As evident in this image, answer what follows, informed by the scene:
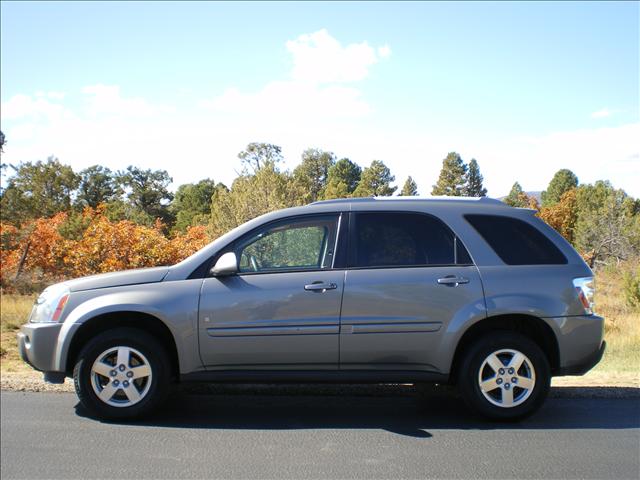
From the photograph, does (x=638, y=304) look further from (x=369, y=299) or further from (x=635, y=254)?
(x=369, y=299)

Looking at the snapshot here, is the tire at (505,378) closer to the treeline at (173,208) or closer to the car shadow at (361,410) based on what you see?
the car shadow at (361,410)

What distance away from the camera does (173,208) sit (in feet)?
178

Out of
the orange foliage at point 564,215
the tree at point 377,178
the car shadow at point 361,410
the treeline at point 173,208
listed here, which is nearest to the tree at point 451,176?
the treeline at point 173,208

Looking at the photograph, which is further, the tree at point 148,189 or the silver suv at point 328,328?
the tree at point 148,189

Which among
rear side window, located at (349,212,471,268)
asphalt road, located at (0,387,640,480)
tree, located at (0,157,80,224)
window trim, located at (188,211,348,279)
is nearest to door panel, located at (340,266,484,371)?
rear side window, located at (349,212,471,268)

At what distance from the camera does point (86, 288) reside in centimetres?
556

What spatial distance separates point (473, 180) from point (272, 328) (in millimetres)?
52704

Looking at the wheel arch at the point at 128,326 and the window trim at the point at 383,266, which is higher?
the window trim at the point at 383,266

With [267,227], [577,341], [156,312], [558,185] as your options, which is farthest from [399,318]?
[558,185]

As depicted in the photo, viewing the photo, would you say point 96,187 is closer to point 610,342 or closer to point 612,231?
point 612,231

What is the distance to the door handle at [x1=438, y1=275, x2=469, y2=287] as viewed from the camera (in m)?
5.46

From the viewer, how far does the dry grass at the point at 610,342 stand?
7469 millimetres

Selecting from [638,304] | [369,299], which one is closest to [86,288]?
[369,299]

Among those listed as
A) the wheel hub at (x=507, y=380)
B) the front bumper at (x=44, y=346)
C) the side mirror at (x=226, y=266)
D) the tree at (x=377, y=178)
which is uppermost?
the tree at (x=377, y=178)
